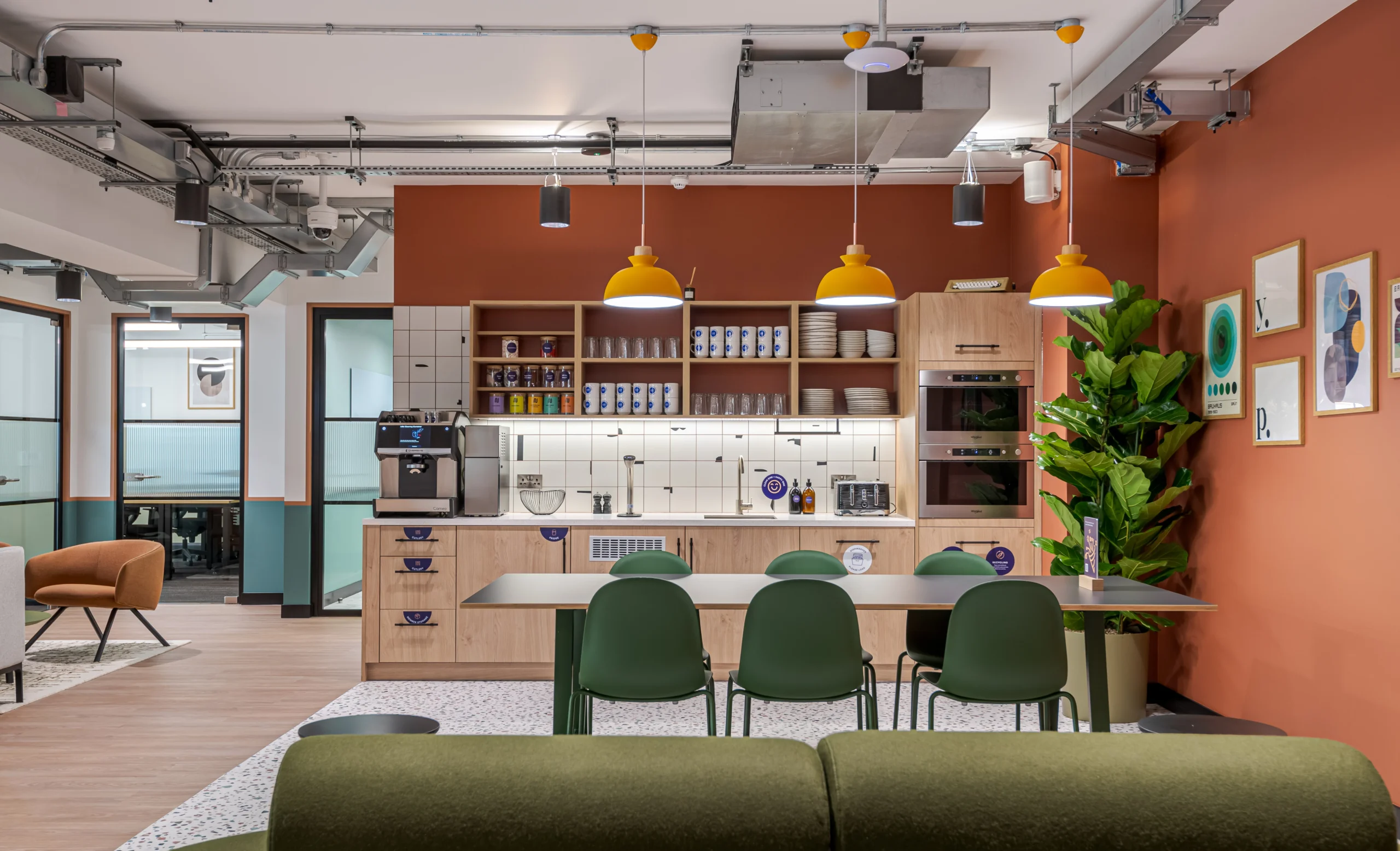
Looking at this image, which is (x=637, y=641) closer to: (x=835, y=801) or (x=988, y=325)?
(x=835, y=801)

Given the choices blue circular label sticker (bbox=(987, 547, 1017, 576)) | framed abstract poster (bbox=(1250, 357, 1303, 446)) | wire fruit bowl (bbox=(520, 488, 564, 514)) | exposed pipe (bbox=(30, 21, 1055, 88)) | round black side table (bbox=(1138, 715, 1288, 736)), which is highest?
exposed pipe (bbox=(30, 21, 1055, 88))

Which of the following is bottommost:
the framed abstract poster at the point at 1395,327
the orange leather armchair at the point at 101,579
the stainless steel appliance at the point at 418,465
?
the orange leather armchair at the point at 101,579

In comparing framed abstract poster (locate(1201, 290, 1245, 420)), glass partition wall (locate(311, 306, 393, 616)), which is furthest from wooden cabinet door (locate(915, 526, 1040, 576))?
glass partition wall (locate(311, 306, 393, 616))

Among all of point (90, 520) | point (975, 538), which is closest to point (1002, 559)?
point (975, 538)

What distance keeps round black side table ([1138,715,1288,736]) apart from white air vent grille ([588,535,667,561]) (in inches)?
107

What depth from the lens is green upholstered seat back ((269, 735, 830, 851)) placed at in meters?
1.51

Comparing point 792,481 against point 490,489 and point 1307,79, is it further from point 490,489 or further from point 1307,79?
point 1307,79

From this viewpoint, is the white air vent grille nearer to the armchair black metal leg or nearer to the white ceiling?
the white ceiling

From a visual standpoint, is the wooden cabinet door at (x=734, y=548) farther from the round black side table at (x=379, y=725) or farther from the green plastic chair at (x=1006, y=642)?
the green plastic chair at (x=1006, y=642)

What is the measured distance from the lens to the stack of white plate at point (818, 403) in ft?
19.6

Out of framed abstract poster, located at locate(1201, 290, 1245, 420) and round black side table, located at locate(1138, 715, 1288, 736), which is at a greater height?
framed abstract poster, located at locate(1201, 290, 1245, 420)

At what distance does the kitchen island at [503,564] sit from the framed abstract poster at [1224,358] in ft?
5.74

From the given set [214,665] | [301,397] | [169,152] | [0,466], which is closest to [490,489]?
[214,665]

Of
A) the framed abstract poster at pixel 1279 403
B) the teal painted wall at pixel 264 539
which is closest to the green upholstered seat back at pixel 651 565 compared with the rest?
the framed abstract poster at pixel 1279 403
